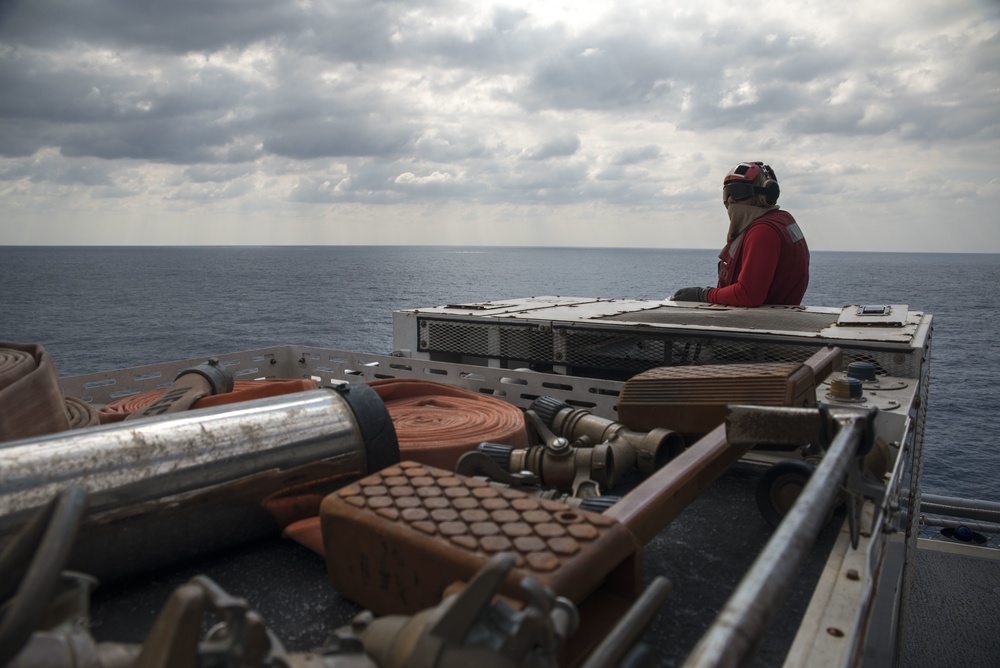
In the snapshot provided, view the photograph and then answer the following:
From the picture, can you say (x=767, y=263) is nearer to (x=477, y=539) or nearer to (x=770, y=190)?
(x=770, y=190)

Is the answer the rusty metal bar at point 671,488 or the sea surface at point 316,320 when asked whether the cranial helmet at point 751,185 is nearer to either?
the rusty metal bar at point 671,488

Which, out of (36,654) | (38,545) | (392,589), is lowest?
(392,589)

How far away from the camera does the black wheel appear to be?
2.60 metres

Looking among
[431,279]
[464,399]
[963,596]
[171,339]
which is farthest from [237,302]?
[464,399]

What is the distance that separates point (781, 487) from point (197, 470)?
2.02 meters

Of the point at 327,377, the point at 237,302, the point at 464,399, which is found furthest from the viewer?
the point at 237,302

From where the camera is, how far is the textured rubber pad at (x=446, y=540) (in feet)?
5.42

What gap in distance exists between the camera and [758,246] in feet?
18.6

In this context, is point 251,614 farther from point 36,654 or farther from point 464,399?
point 464,399

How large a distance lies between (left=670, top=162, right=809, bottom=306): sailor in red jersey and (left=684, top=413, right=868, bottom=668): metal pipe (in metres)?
4.44

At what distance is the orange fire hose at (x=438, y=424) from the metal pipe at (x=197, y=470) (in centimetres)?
17

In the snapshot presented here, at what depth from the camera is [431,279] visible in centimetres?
10269

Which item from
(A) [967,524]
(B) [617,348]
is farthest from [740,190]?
(A) [967,524]

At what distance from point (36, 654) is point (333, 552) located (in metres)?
0.91
